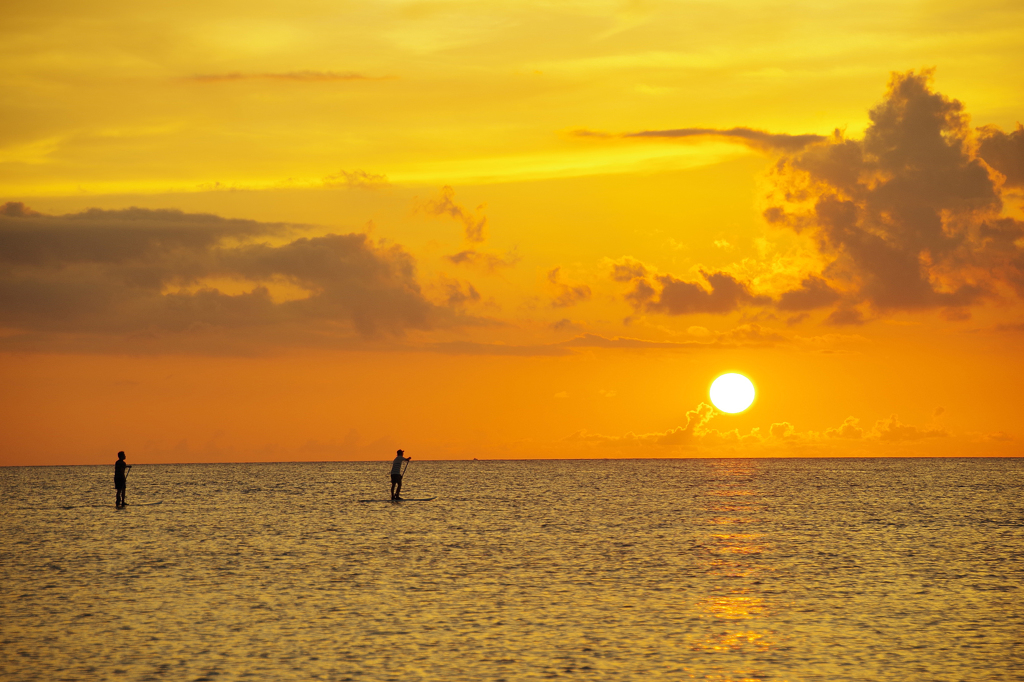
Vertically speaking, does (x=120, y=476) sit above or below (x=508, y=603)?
above

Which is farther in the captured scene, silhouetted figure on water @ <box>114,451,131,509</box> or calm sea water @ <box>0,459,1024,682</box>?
silhouetted figure on water @ <box>114,451,131,509</box>

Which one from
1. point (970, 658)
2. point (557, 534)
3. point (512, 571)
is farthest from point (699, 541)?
point (970, 658)

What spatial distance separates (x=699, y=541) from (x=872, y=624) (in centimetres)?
2477

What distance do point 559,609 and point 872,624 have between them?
329 inches

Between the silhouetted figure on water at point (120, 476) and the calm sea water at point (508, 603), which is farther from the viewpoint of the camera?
the silhouetted figure on water at point (120, 476)

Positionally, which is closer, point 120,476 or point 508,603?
point 508,603

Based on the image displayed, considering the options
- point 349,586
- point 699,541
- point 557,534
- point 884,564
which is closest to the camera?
point 349,586

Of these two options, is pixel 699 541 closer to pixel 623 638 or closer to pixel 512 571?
pixel 512 571

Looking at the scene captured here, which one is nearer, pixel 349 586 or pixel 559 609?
pixel 559 609

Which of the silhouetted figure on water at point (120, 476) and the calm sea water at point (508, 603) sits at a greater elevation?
the silhouetted figure on water at point (120, 476)

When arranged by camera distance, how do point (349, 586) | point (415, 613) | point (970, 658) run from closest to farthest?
point (970, 658)
point (415, 613)
point (349, 586)

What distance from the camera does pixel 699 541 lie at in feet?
167

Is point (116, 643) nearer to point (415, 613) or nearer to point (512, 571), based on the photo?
point (415, 613)

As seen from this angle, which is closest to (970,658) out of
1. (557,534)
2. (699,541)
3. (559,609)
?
(559,609)
